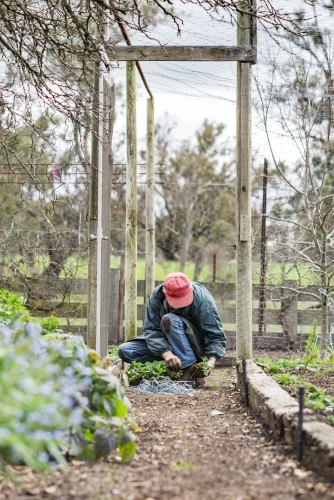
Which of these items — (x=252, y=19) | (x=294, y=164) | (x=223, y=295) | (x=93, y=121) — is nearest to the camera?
(x=93, y=121)

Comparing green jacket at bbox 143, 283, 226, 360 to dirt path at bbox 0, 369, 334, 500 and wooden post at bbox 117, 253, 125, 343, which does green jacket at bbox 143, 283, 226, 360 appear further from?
wooden post at bbox 117, 253, 125, 343

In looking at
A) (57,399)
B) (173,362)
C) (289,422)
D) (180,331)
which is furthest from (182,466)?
(180,331)

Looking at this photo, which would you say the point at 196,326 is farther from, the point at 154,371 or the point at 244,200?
the point at 244,200

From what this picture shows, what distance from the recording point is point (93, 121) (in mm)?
5332

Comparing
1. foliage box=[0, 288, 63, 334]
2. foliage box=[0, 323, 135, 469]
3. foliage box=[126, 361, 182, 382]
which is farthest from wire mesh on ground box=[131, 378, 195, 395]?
foliage box=[0, 323, 135, 469]

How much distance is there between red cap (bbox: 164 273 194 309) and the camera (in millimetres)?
5996

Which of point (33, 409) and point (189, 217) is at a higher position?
point (189, 217)

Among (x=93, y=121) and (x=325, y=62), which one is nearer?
(x=93, y=121)

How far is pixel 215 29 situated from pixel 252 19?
0.35 meters

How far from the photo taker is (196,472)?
2.82 m

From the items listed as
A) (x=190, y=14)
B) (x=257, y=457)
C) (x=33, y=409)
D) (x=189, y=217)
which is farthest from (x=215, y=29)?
(x=189, y=217)

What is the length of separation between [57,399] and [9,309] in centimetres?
178

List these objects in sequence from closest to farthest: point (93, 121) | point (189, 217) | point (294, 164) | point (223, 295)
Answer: point (93, 121) < point (294, 164) < point (223, 295) < point (189, 217)

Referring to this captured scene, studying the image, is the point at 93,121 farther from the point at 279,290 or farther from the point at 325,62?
the point at 279,290
